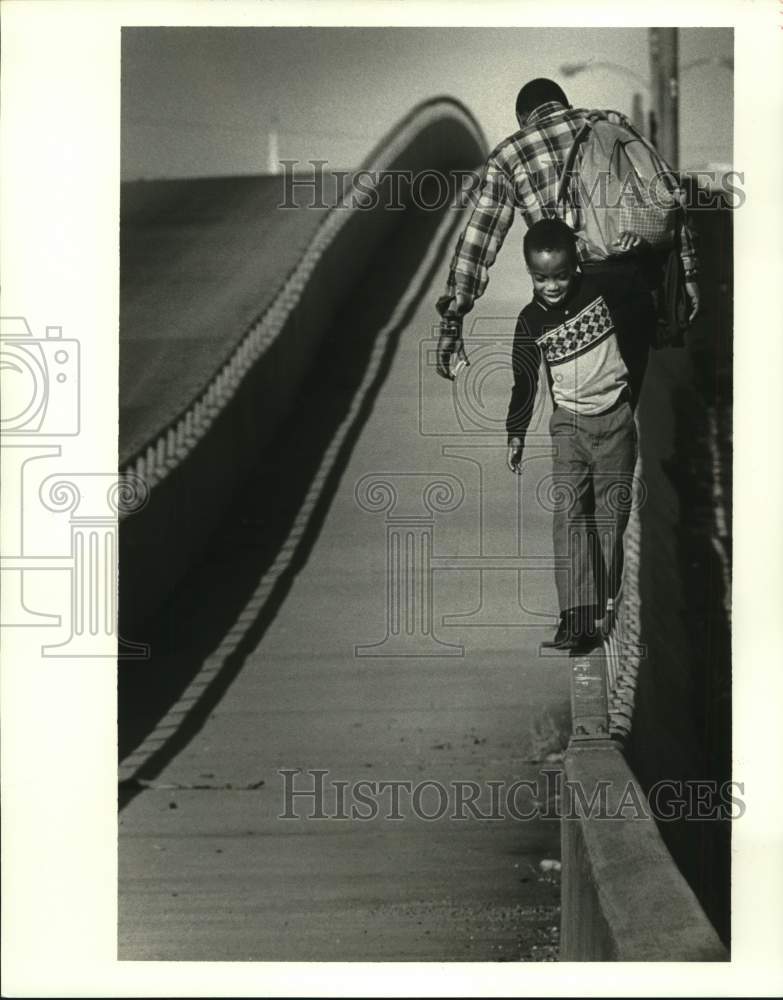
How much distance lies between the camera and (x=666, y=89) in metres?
5.57

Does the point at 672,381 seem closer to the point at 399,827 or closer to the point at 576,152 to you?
the point at 576,152

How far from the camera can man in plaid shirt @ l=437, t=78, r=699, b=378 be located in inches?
221

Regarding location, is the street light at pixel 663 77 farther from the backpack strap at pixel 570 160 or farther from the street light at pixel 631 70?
the backpack strap at pixel 570 160

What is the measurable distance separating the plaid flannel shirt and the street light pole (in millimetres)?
68

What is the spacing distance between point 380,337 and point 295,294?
1.77ft

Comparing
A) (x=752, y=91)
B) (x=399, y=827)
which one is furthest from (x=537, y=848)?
(x=752, y=91)

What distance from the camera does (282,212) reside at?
18.7 ft

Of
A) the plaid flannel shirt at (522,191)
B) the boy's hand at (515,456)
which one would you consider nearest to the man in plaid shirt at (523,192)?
the plaid flannel shirt at (522,191)
